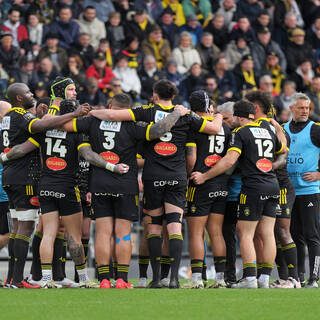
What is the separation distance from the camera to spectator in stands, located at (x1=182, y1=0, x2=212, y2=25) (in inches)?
861

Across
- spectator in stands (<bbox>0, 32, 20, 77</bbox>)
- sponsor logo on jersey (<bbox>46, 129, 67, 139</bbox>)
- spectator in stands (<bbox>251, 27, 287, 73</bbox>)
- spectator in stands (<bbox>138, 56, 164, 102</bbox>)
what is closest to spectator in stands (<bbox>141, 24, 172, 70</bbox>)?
spectator in stands (<bbox>138, 56, 164, 102</bbox>)

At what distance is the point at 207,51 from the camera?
2083cm

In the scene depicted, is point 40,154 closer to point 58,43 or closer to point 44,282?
point 44,282

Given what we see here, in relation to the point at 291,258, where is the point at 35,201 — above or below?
above

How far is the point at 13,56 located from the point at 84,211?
7.38 meters

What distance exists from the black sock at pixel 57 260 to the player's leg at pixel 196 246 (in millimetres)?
1679

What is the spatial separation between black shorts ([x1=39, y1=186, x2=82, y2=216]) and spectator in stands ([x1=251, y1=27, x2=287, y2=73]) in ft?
40.3

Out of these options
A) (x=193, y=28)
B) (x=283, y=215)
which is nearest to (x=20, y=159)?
(x=283, y=215)

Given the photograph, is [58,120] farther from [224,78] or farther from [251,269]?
[224,78]

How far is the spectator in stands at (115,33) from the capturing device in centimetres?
1981

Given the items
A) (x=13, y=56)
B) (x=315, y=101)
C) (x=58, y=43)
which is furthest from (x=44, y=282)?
(x=315, y=101)

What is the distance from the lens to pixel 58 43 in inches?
735

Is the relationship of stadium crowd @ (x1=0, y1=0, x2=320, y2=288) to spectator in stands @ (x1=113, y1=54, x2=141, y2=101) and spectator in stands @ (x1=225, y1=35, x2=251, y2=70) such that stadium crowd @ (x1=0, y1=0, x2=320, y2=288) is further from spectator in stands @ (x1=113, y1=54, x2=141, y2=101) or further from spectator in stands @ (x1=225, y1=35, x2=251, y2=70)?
spectator in stands @ (x1=225, y1=35, x2=251, y2=70)

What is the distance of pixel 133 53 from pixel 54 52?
7.30 ft
